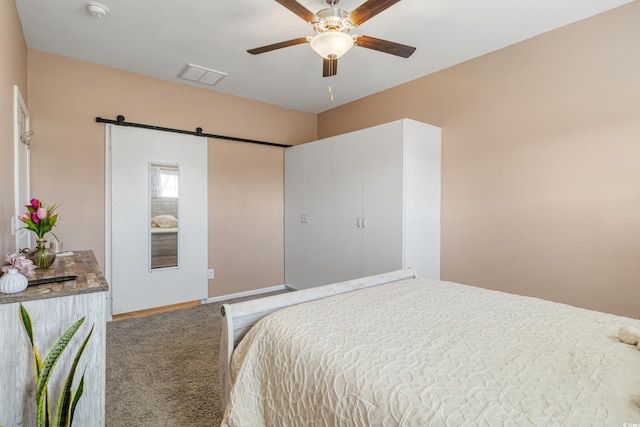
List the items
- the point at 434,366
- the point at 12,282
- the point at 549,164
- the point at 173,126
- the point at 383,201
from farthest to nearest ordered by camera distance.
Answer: the point at 173,126 → the point at 383,201 → the point at 549,164 → the point at 12,282 → the point at 434,366

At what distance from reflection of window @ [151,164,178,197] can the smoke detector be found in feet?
4.95

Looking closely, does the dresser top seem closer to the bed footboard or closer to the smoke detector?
the bed footboard

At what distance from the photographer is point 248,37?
2.69 meters

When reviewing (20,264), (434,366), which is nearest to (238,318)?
(434,366)

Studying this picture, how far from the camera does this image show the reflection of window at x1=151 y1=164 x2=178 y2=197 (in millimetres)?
3539

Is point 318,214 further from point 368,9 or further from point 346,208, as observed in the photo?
point 368,9

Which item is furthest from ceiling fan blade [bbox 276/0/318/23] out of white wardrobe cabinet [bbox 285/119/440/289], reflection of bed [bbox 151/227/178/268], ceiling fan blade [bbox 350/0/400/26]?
reflection of bed [bbox 151/227/178/268]

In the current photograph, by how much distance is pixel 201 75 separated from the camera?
3.43 m

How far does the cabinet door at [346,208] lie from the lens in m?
3.49

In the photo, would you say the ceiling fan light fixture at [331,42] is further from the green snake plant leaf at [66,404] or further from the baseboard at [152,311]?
the baseboard at [152,311]

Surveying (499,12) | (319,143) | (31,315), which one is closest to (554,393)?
(31,315)

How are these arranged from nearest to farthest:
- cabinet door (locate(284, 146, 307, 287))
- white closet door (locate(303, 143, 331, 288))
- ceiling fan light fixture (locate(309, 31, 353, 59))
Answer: ceiling fan light fixture (locate(309, 31, 353, 59))
white closet door (locate(303, 143, 331, 288))
cabinet door (locate(284, 146, 307, 287))

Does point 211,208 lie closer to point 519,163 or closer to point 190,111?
point 190,111

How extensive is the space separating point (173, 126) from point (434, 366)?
361 centimetres
